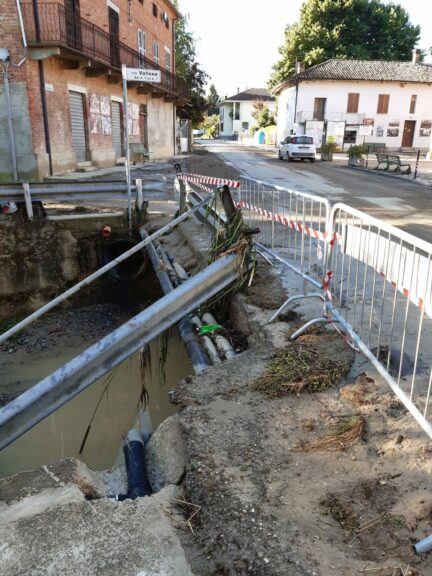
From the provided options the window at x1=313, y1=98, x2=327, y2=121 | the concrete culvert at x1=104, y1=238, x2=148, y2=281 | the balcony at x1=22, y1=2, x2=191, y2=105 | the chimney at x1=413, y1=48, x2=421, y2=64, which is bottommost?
the concrete culvert at x1=104, y1=238, x2=148, y2=281

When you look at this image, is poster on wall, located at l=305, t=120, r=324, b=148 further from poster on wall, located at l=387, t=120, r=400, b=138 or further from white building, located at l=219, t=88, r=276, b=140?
white building, located at l=219, t=88, r=276, b=140

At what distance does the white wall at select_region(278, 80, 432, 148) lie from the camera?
149ft

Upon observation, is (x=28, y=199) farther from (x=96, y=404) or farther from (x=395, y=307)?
(x=395, y=307)

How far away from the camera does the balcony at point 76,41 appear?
14516 millimetres

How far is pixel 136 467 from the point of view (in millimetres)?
3283

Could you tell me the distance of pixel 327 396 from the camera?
357cm

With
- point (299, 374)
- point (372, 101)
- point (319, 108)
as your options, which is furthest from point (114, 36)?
point (372, 101)

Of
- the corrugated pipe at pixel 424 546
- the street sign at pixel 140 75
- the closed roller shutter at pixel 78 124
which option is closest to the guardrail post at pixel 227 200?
the street sign at pixel 140 75

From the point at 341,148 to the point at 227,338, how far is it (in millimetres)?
42737

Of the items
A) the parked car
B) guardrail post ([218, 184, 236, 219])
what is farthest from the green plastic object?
the parked car

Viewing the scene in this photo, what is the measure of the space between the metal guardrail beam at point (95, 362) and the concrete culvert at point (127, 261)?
208 inches

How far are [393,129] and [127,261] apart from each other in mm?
43604

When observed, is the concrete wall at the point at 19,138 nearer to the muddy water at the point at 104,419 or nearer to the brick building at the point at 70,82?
the brick building at the point at 70,82

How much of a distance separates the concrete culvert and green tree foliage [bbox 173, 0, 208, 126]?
33.5 metres
